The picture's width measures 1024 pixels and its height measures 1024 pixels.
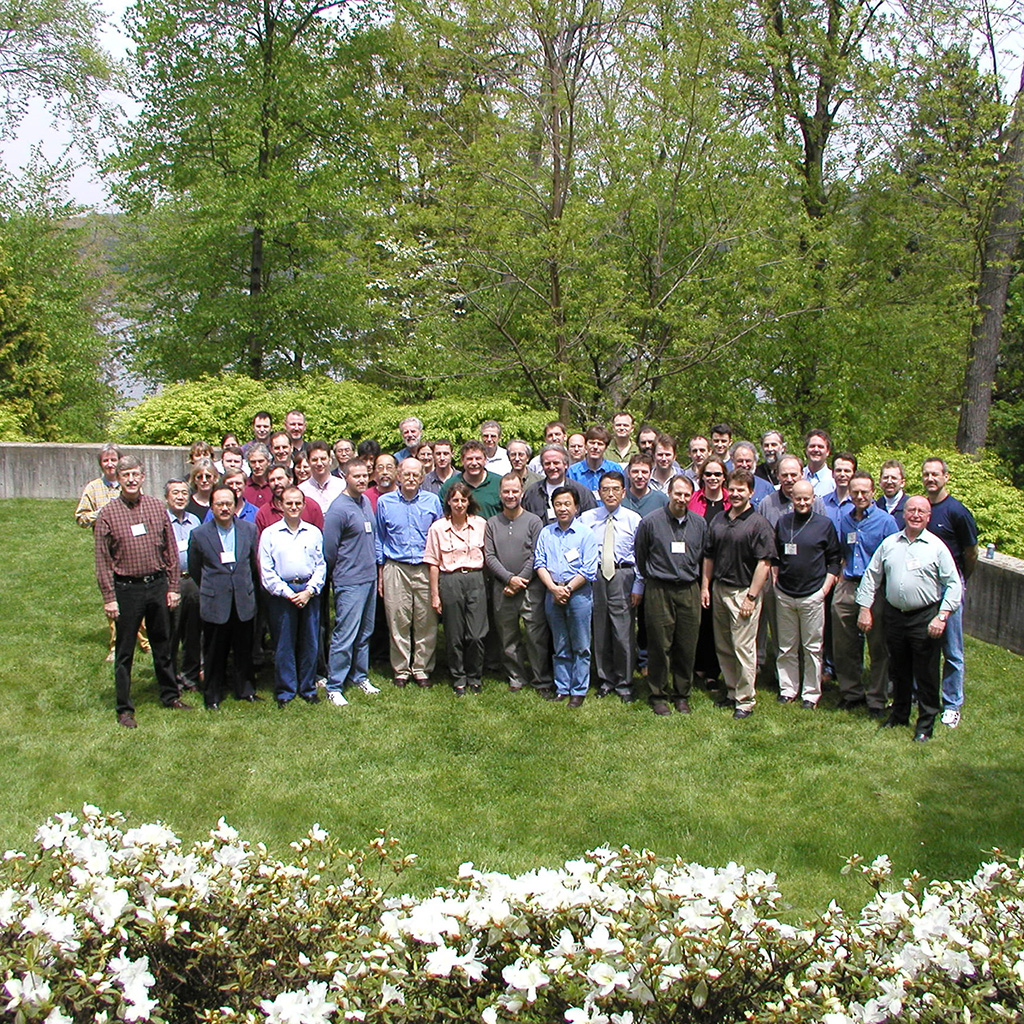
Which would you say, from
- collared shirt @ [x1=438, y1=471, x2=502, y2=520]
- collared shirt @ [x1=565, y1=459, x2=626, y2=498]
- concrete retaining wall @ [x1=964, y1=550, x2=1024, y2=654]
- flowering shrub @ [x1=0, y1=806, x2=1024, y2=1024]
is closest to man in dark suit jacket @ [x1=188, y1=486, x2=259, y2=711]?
collared shirt @ [x1=438, y1=471, x2=502, y2=520]

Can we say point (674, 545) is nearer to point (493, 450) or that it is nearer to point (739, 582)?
point (739, 582)

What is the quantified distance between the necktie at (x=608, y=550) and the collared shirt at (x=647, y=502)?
33 centimetres

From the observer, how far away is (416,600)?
836 centimetres

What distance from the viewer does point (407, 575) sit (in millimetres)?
8352

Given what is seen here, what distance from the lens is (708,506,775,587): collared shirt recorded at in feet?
25.0

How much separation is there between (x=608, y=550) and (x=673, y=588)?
0.63 m

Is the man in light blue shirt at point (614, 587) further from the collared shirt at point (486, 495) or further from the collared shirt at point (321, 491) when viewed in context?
the collared shirt at point (321, 491)

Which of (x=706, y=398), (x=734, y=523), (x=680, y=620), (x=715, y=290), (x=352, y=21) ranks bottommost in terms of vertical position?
(x=680, y=620)

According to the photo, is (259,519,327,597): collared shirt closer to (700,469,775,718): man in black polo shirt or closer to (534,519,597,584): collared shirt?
(534,519,597,584): collared shirt

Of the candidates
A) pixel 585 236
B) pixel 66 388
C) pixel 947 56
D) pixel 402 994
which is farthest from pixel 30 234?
pixel 402 994

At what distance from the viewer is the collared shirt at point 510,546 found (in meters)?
8.19

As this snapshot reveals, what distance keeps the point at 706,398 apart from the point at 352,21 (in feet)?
40.3

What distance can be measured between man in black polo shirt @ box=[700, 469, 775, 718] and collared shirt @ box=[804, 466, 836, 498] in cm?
127

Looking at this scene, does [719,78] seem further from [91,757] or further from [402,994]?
[402,994]
